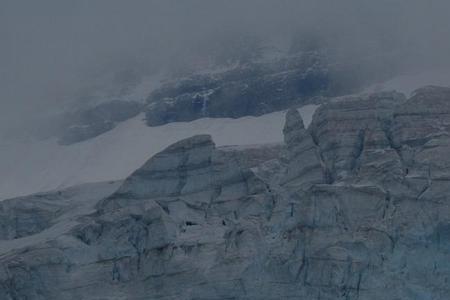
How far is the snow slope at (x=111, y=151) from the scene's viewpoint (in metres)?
92.6

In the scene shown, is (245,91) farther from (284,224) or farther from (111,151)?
(284,224)

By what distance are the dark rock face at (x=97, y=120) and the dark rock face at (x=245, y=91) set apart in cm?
327

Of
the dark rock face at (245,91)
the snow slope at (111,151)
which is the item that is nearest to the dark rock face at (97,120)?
the snow slope at (111,151)

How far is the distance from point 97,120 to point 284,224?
51.1 metres

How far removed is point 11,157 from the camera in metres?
107

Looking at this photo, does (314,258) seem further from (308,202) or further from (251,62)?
(251,62)

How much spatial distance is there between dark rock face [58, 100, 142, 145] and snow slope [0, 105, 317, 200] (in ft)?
2.64

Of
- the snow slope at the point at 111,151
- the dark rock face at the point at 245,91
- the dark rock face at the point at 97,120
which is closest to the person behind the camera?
the snow slope at the point at 111,151

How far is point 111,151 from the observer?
100 metres

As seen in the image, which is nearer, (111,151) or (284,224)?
(284,224)

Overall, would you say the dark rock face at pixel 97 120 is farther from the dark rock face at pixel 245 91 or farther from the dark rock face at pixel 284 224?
the dark rock face at pixel 284 224

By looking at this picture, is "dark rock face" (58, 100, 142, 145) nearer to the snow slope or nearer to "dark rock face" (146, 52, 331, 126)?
the snow slope

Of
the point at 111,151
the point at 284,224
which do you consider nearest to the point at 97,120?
the point at 111,151

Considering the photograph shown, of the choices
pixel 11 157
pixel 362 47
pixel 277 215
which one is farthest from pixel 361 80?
pixel 277 215
